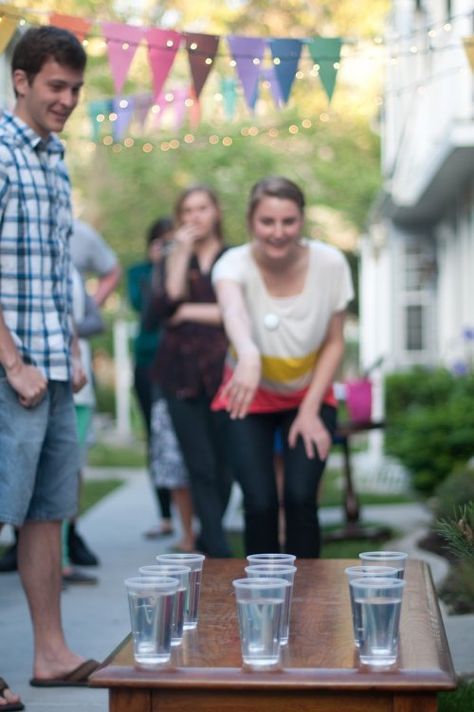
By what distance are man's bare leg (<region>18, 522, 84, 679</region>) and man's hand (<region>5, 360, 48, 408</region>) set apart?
0.47 m

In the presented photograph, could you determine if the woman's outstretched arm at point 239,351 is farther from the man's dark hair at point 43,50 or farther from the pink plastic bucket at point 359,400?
the pink plastic bucket at point 359,400

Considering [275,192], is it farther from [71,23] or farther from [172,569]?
[172,569]

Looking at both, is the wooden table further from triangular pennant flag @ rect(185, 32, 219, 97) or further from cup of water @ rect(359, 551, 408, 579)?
triangular pennant flag @ rect(185, 32, 219, 97)

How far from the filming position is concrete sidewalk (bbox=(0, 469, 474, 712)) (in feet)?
15.3

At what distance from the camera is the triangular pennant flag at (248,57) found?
255 inches

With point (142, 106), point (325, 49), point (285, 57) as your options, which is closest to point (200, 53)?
point (285, 57)

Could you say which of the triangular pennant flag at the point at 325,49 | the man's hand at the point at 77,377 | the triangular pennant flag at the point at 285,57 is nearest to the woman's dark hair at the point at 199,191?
the triangular pennant flag at the point at 285,57

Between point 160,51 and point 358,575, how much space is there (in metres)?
3.77

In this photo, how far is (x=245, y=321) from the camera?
5.35 metres

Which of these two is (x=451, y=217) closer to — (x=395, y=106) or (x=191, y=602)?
(x=395, y=106)

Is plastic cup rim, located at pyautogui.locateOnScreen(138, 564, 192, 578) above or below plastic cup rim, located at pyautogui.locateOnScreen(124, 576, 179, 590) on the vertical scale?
below

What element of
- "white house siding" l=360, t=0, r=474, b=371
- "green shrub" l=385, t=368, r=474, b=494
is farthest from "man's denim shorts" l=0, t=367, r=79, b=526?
"white house siding" l=360, t=0, r=474, b=371

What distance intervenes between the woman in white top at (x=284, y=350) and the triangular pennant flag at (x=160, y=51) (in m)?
1.10

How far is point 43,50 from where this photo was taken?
4574 millimetres
